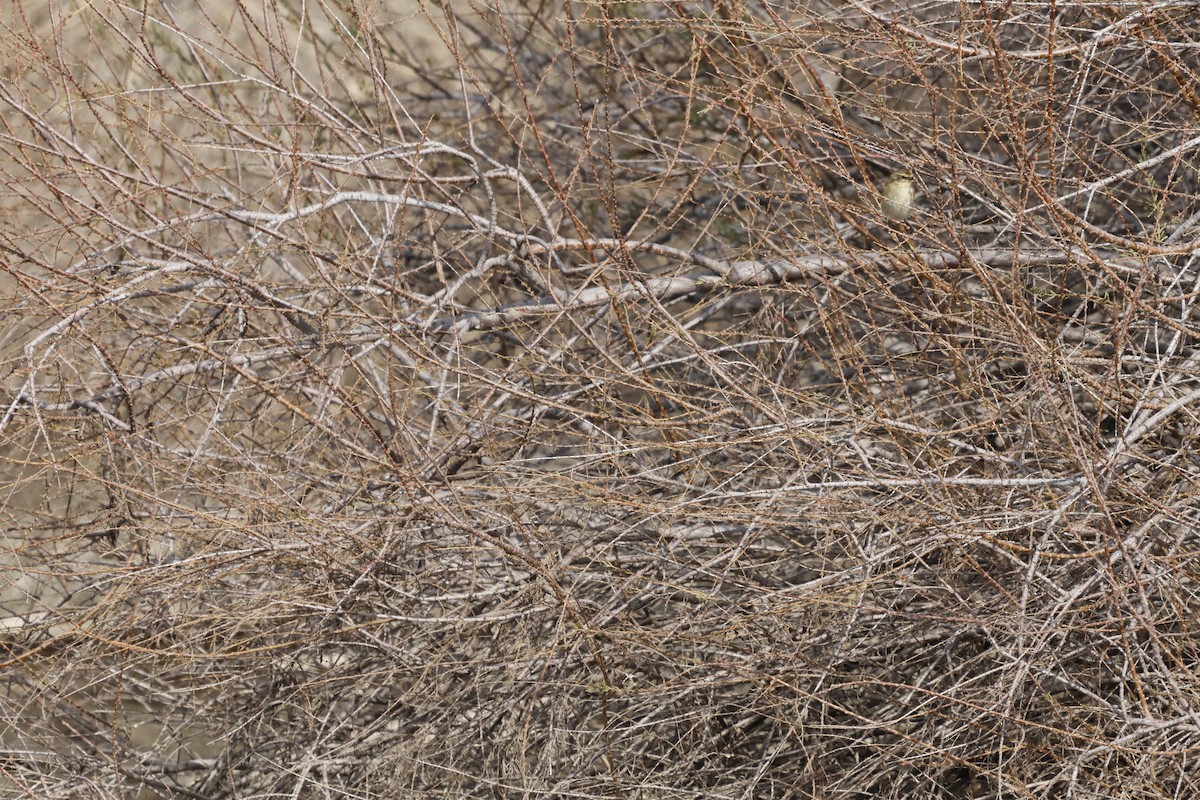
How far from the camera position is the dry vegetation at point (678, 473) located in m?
2.53

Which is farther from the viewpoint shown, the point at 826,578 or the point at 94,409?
the point at 94,409

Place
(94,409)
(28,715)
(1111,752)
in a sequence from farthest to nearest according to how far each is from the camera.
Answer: (28,715), (94,409), (1111,752)

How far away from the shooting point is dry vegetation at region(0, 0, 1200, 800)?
8.30 feet

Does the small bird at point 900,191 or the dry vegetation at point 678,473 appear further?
the small bird at point 900,191

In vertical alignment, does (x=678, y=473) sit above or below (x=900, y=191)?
below

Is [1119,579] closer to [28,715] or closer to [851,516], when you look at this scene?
[851,516]

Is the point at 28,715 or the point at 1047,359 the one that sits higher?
the point at 28,715

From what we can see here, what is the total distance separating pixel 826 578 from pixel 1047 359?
2.22 ft

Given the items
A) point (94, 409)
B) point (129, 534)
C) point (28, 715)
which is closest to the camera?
point (94, 409)

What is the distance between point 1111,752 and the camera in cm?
247

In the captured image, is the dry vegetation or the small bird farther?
the small bird

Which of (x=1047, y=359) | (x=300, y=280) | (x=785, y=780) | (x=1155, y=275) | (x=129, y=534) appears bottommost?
(x=785, y=780)

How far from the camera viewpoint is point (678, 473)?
313 centimetres

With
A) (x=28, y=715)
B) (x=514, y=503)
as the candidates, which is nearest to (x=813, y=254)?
(x=514, y=503)
